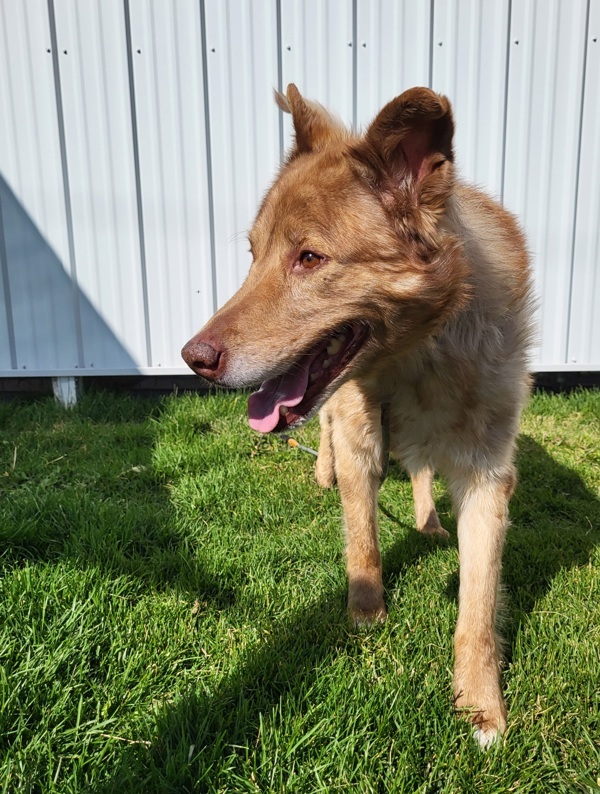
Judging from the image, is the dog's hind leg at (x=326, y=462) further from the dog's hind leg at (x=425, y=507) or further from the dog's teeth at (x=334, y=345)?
the dog's teeth at (x=334, y=345)

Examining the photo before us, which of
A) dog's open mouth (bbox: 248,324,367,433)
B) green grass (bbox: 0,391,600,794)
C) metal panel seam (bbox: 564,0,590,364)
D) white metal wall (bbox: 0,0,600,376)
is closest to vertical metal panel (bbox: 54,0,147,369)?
white metal wall (bbox: 0,0,600,376)

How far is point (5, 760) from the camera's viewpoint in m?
1.50

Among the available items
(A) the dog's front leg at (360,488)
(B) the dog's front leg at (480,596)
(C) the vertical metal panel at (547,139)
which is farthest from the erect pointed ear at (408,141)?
(C) the vertical metal panel at (547,139)

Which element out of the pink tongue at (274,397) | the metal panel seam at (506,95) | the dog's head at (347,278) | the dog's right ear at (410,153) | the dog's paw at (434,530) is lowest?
the dog's paw at (434,530)

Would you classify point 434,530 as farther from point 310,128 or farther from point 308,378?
point 310,128

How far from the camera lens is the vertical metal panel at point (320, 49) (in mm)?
4398

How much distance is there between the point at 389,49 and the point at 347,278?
3.64m

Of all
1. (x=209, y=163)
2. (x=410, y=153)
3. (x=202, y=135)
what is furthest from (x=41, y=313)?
(x=410, y=153)

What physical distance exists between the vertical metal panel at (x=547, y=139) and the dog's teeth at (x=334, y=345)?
3.56 m

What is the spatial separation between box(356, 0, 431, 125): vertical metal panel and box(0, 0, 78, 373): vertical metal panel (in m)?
2.42

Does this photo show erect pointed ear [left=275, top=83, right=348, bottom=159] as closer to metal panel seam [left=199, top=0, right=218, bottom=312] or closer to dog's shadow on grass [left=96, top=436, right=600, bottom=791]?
dog's shadow on grass [left=96, top=436, right=600, bottom=791]

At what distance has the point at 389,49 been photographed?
4.50m

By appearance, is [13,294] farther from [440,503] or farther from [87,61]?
[440,503]

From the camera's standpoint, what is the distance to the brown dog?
5.73 ft
